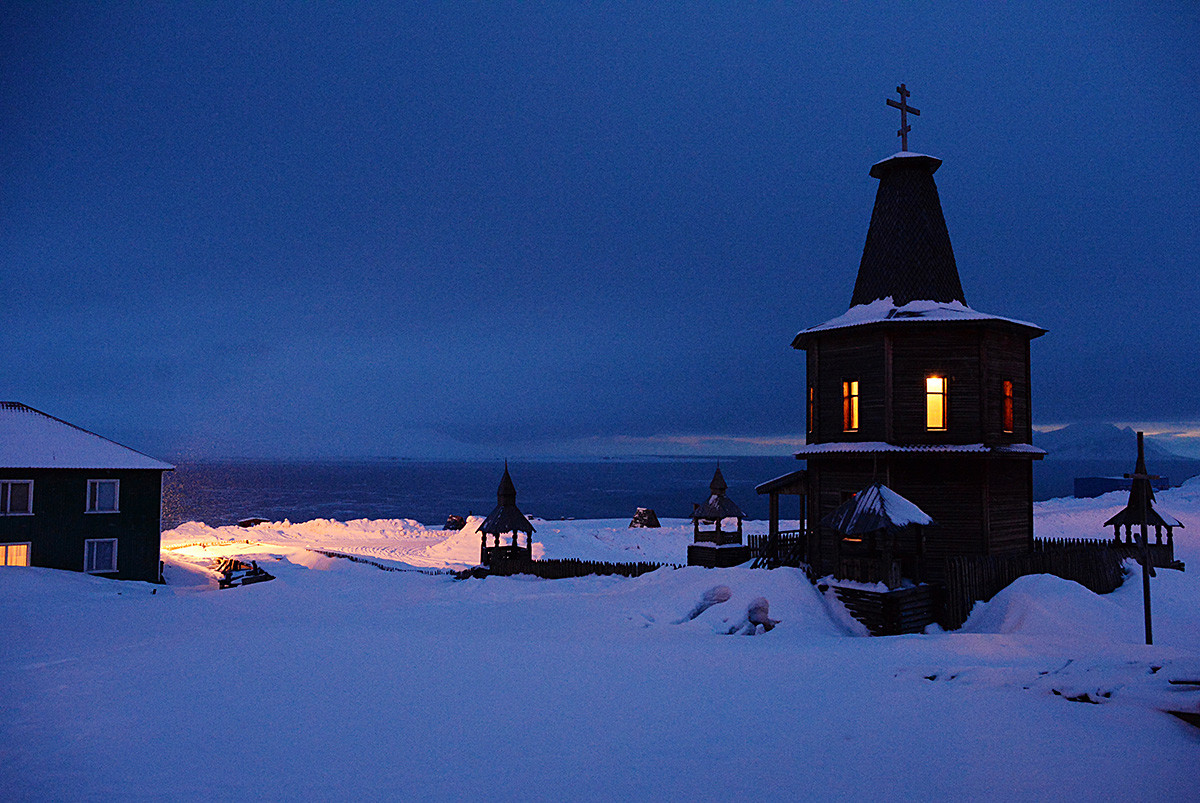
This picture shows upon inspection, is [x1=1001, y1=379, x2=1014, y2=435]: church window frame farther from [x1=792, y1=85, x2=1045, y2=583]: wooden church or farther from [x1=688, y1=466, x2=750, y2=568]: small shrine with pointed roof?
[x1=688, y1=466, x2=750, y2=568]: small shrine with pointed roof

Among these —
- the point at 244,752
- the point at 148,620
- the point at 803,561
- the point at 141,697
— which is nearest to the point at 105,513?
the point at 148,620

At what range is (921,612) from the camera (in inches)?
661

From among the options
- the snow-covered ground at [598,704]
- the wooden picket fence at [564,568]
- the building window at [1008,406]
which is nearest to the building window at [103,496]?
the snow-covered ground at [598,704]

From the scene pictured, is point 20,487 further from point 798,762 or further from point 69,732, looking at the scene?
point 798,762

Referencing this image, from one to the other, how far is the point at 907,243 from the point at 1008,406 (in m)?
6.08

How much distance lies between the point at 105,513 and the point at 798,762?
1164 inches

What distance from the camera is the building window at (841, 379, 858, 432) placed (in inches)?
820

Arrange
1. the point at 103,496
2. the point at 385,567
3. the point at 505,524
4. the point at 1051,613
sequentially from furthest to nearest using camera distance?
the point at 385,567, the point at 505,524, the point at 103,496, the point at 1051,613

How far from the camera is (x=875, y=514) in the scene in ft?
53.7

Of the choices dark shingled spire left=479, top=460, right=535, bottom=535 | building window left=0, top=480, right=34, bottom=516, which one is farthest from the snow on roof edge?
building window left=0, top=480, right=34, bottom=516

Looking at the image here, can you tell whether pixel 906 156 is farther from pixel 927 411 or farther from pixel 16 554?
pixel 16 554

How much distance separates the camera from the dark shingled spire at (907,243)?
70.6 ft

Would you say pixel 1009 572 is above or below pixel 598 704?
above

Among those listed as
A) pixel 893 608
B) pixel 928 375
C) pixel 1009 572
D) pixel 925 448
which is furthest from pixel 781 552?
pixel 928 375
